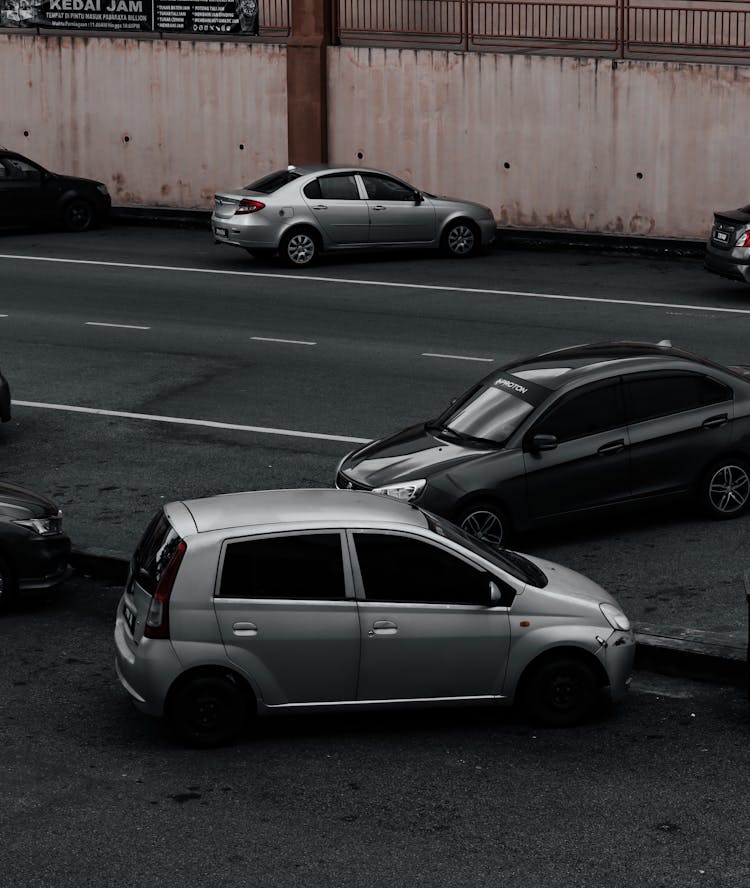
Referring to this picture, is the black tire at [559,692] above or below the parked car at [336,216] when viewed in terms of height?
below

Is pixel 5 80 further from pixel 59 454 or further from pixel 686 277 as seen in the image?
pixel 59 454

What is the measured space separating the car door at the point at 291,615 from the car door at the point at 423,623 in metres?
0.11

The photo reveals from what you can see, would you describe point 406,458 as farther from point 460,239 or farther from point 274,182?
point 460,239

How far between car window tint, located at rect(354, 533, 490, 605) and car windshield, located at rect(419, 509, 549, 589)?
0.62 feet

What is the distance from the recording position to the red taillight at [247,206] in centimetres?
2502

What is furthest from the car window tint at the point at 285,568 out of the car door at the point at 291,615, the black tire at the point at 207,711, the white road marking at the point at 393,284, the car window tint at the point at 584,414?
the white road marking at the point at 393,284

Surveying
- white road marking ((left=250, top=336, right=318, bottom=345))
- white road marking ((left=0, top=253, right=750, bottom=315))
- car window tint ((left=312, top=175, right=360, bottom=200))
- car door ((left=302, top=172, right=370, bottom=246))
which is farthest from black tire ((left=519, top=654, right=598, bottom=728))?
car window tint ((left=312, top=175, right=360, bottom=200))

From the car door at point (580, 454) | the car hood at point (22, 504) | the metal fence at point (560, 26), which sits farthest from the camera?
the metal fence at point (560, 26)

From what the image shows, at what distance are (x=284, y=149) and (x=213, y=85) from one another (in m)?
1.91

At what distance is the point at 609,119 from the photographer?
2741 cm

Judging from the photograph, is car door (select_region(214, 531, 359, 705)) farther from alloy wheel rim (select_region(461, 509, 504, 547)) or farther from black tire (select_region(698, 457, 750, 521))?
black tire (select_region(698, 457, 750, 521))

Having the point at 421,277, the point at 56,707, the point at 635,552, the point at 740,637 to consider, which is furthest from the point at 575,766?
the point at 421,277

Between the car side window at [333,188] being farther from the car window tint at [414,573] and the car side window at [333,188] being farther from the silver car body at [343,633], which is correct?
the car window tint at [414,573]

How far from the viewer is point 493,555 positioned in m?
9.59
